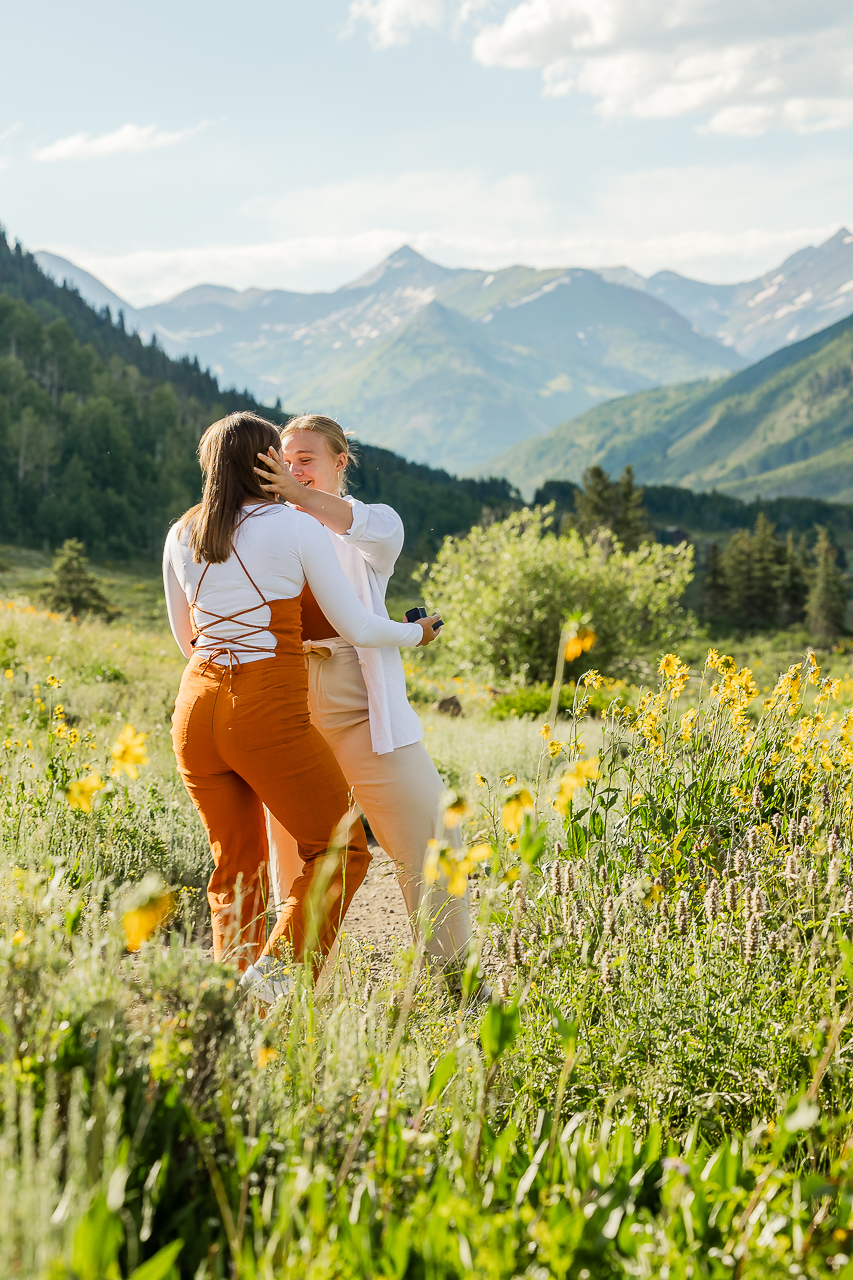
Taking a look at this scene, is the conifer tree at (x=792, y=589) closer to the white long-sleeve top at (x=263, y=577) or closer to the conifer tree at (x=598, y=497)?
the conifer tree at (x=598, y=497)

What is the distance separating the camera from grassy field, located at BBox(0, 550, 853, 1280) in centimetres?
149

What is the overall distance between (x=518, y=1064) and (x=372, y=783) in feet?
3.79

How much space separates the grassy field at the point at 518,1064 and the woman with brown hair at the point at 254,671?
37 cm

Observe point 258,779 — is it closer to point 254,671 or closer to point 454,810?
point 254,671

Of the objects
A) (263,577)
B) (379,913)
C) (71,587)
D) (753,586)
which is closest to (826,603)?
(753,586)

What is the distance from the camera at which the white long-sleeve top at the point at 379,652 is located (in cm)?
321

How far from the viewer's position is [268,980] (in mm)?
2641

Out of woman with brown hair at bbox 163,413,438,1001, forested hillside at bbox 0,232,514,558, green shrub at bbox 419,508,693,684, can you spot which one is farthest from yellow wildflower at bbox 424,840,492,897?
forested hillside at bbox 0,232,514,558

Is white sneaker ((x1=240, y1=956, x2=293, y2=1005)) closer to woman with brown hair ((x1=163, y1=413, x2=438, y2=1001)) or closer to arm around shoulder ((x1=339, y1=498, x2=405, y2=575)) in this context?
woman with brown hair ((x1=163, y1=413, x2=438, y2=1001))

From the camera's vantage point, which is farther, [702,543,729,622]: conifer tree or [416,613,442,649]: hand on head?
[702,543,729,622]: conifer tree

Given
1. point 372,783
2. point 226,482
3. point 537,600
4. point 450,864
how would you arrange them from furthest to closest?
point 537,600 < point 372,783 < point 226,482 < point 450,864

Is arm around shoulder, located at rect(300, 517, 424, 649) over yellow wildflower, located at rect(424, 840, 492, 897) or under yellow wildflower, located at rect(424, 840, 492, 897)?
over

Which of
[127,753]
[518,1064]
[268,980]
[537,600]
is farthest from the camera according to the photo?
[537,600]

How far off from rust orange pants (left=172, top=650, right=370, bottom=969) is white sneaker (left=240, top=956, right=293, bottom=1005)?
67 mm
